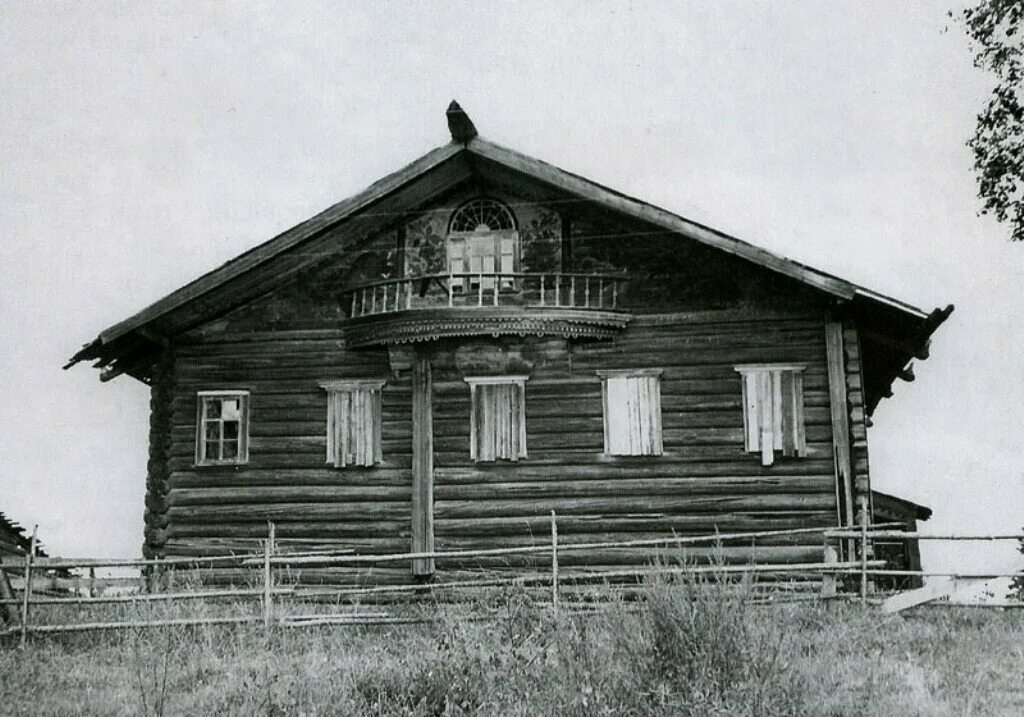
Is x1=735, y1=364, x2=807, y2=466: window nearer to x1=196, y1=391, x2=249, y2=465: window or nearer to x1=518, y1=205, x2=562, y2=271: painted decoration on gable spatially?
x1=518, y1=205, x2=562, y2=271: painted decoration on gable

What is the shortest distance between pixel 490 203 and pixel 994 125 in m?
11.4

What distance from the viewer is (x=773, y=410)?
17.5 meters

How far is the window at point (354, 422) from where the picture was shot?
18.3 meters

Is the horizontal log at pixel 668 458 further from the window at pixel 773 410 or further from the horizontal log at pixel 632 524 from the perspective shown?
the horizontal log at pixel 632 524

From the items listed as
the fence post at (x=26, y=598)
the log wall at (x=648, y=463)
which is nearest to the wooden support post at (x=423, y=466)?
the log wall at (x=648, y=463)

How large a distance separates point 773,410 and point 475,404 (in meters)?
4.74

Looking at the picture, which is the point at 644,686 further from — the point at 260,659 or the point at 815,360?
the point at 815,360

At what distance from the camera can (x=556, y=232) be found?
1853 cm

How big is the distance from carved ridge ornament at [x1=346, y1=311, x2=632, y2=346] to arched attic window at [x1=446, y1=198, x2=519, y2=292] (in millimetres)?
1126

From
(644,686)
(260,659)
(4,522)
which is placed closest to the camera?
(644,686)

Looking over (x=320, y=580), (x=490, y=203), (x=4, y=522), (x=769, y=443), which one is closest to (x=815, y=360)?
(x=769, y=443)

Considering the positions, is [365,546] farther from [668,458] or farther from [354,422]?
[668,458]

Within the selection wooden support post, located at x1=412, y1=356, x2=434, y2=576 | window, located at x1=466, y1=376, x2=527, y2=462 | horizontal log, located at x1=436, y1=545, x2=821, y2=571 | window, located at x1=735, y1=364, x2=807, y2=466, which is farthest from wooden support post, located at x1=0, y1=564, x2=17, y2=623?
window, located at x1=735, y1=364, x2=807, y2=466

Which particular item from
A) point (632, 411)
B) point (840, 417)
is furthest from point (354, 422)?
point (840, 417)
